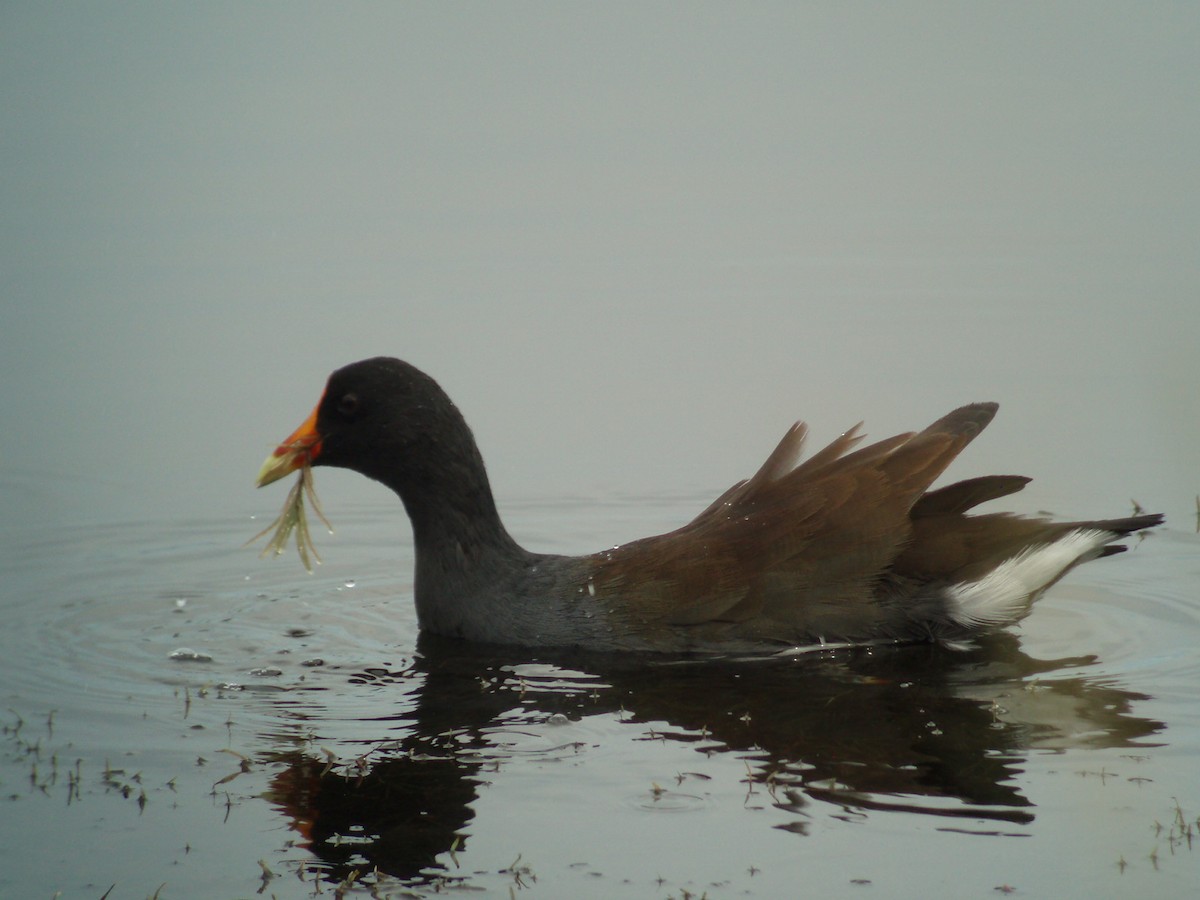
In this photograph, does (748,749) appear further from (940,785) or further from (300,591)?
(300,591)

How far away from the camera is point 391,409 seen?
21.8 feet

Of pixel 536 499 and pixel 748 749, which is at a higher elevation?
pixel 536 499

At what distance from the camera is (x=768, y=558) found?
608 cm

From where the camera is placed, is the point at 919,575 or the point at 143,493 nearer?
the point at 919,575

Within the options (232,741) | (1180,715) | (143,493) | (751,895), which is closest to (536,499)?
(143,493)

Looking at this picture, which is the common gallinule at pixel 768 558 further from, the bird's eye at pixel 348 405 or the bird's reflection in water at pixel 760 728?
the bird's reflection in water at pixel 760 728

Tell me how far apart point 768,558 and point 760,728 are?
41.6 inches

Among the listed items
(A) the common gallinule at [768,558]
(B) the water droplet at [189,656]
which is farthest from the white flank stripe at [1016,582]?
(B) the water droplet at [189,656]

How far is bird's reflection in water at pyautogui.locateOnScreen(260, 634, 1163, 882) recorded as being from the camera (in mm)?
4328

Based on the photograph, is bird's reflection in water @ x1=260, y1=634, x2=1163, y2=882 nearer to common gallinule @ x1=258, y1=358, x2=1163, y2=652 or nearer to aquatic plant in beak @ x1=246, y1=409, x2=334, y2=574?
common gallinule @ x1=258, y1=358, x2=1163, y2=652

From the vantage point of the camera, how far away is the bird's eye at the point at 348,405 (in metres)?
6.66

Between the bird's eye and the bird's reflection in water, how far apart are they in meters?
1.11

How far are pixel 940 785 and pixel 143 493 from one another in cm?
570

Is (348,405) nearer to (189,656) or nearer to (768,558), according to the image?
(189,656)
